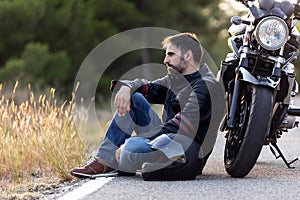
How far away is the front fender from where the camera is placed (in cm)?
689

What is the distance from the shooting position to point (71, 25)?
83.7ft

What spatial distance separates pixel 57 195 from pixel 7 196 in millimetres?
438

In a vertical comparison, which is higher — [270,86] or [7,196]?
[270,86]

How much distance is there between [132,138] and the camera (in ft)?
24.0

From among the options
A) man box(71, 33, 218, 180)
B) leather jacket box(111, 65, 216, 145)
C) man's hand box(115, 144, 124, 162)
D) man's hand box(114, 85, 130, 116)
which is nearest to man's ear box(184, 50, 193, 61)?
man box(71, 33, 218, 180)

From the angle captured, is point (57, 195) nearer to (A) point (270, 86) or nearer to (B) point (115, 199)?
(B) point (115, 199)

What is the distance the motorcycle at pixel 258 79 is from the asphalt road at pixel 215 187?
0.69ft

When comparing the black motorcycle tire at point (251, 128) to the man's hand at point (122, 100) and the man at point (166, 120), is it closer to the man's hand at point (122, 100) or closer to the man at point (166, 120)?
the man at point (166, 120)

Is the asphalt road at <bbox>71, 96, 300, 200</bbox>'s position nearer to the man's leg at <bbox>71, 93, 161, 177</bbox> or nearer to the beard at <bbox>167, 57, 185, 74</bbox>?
the man's leg at <bbox>71, 93, 161, 177</bbox>

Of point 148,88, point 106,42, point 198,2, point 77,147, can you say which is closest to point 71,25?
point 106,42

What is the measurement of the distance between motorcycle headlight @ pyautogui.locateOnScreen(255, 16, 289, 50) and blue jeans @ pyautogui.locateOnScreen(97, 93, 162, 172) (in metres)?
1.22

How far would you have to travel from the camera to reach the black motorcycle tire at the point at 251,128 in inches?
266

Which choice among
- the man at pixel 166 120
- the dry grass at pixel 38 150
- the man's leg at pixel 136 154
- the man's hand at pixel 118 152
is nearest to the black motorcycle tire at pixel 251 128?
the man at pixel 166 120

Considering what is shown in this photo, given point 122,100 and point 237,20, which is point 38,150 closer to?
point 122,100
